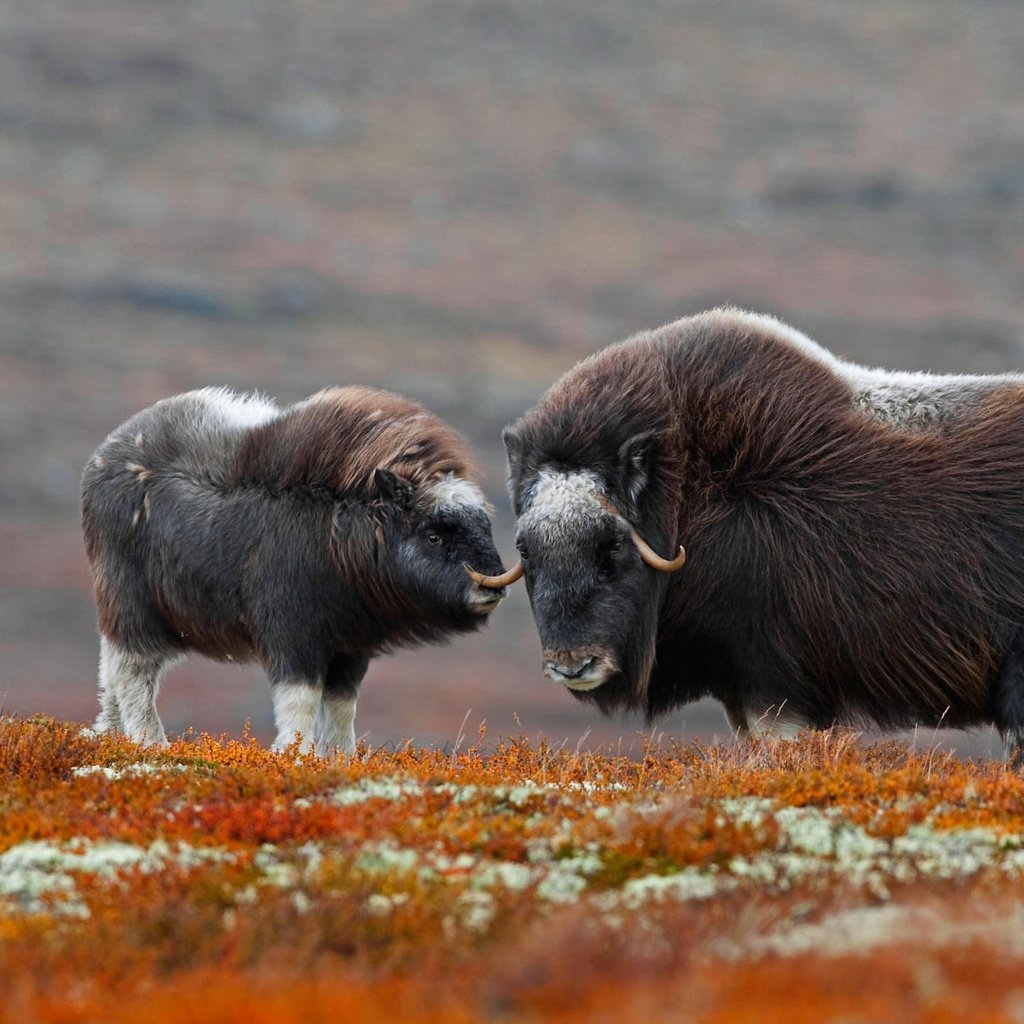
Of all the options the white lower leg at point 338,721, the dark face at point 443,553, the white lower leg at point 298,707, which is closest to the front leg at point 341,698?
the white lower leg at point 338,721

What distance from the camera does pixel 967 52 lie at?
7944cm

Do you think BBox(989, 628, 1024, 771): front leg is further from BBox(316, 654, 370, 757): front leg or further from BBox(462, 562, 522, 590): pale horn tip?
BBox(316, 654, 370, 757): front leg

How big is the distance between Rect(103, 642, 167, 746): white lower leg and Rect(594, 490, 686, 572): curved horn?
9.61 feet

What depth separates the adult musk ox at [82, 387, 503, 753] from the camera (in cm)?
758

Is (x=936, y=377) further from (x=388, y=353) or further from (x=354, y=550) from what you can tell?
(x=388, y=353)

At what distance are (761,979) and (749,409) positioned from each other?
3.77 m

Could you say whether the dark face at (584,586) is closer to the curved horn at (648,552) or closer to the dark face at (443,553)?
the curved horn at (648,552)

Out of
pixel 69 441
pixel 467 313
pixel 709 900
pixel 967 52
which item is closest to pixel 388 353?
pixel 467 313

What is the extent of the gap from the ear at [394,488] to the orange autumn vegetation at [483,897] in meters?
2.31

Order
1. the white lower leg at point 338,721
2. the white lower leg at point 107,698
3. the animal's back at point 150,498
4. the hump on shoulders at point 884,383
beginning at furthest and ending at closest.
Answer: the white lower leg at point 107,698 → the animal's back at point 150,498 → the white lower leg at point 338,721 → the hump on shoulders at point 884,383

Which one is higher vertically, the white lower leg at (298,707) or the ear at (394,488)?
the ear at (394,488)

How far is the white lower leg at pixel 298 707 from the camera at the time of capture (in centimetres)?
733

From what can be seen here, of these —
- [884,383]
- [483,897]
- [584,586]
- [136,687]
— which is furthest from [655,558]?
[136,687]

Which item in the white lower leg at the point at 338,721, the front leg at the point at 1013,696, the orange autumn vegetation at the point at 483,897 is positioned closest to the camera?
the orange autumn vegetation at the point at 483,897
